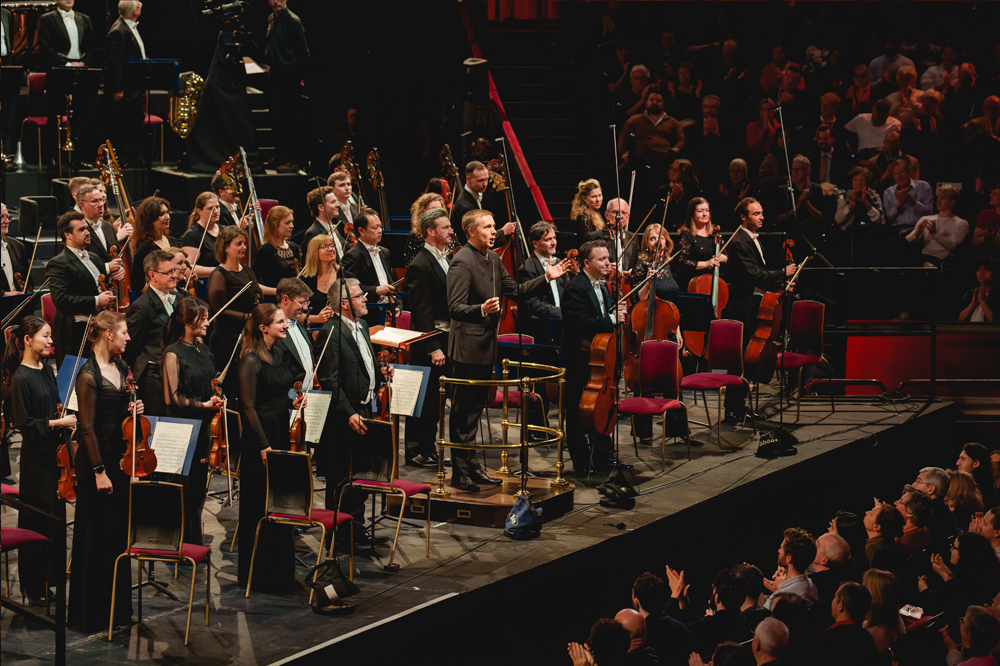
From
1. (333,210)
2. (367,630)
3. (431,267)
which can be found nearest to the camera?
(367,630)

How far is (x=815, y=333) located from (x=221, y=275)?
186 inches

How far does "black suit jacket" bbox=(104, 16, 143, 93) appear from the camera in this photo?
34.8ft

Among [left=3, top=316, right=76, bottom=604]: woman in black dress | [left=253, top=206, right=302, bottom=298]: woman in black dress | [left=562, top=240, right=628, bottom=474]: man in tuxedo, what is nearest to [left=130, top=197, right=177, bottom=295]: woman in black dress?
[left=253, top=206, right=302, bottom=298]: woman in black dress

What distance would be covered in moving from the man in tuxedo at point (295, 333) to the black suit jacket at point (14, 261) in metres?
2.28

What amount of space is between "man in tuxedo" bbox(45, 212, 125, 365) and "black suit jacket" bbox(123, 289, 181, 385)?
48cm

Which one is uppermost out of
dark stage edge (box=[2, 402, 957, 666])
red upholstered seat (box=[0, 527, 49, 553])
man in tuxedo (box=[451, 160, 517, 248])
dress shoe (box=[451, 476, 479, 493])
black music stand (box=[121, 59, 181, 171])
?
black music stand (box=[121, 59, 181, 171])

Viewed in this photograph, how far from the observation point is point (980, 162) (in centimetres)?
1132

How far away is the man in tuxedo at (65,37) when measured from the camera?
10.4 m

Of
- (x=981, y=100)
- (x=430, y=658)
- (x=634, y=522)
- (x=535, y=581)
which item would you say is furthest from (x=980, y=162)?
(x=430, y=658)

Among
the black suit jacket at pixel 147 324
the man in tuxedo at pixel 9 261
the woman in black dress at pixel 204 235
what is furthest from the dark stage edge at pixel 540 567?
the man in tuxedo at pixel 9 261

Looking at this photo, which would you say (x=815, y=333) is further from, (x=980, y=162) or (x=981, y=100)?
(x=981, y=100)

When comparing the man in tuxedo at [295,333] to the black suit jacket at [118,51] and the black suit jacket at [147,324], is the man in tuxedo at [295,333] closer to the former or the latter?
the black suit jacket at [147,324]

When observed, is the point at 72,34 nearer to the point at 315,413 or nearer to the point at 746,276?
the point at 315,413

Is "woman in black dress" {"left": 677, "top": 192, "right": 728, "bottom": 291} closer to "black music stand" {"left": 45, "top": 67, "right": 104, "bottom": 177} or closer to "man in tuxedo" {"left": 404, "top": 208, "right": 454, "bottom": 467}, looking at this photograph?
"man in tuxedo" {"left": 404, "top": 208, "right": 454, "bottom": 467}
